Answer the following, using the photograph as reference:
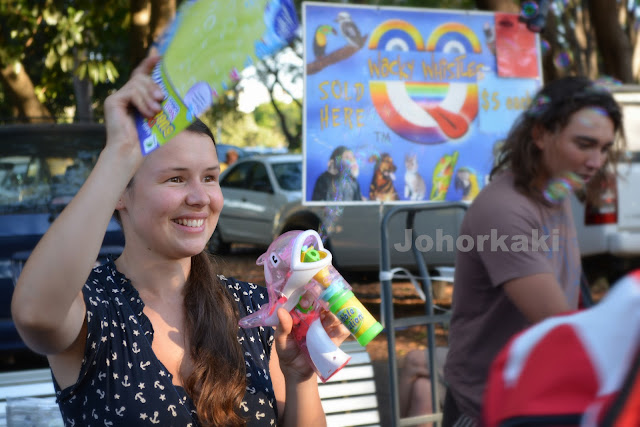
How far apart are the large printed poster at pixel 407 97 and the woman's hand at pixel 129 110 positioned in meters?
3.32

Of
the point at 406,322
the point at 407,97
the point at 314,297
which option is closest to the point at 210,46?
the point at 314,297

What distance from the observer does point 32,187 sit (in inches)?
201

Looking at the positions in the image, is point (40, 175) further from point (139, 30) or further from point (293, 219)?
point (293, 219)

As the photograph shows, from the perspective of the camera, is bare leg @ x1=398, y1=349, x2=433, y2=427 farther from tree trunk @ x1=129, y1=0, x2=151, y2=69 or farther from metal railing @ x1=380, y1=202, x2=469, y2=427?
tree trunk @ x1=129, y1=0, x2=151, y2=69

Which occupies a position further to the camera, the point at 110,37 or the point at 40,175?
the point at 110,37

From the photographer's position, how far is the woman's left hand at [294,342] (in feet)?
5.59

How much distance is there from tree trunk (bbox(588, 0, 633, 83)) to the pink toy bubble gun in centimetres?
823

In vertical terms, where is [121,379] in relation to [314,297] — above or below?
below

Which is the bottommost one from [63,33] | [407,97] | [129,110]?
[129,110]

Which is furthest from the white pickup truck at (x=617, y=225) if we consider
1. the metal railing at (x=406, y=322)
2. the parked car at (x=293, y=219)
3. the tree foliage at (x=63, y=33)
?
the tree foliage at (x=63, y=33)

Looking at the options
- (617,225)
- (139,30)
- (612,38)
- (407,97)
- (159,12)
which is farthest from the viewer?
(612,38)

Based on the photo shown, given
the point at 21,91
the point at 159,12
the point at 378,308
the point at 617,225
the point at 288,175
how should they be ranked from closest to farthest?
the point at 159,12, the point at 378,308, the point at 617,225, the point at 288,175, the point at 21,91

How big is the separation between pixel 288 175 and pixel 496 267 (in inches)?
295

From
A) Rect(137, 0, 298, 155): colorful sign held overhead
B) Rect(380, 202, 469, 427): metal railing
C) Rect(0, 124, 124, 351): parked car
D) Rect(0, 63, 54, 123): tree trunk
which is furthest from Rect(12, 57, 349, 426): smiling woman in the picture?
Rect(0, 63, 54, 123): tree trunk
